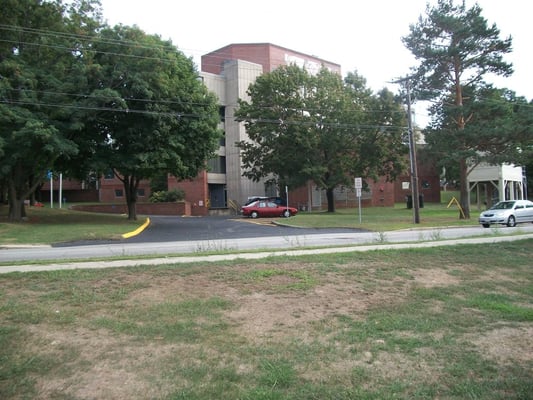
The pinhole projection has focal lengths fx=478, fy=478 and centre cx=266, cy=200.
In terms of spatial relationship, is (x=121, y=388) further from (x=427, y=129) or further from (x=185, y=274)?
(x=427, y=129)

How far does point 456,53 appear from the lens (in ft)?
103

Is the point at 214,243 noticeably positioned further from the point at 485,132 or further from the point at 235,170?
the point at 235,170

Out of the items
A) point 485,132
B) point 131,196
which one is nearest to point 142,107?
point 131,196

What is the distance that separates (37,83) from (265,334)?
83.4 ft

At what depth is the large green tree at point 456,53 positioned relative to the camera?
3133 cm

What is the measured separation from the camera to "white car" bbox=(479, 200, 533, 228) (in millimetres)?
26844

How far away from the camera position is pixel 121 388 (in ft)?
13.9

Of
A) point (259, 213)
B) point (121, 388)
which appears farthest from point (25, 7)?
point (121, 388)

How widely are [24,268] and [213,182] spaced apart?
1788 inches

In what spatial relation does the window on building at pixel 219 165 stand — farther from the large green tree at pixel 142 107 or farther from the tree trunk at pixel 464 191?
the tree trunk at pixel 464 191

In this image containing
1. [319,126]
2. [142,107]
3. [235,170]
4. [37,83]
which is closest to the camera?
[37,83]

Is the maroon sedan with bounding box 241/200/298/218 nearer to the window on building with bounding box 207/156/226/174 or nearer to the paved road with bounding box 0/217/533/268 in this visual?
the paved road with bounding box 0/217/533/268

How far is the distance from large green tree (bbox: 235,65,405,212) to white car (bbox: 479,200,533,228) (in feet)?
49.1

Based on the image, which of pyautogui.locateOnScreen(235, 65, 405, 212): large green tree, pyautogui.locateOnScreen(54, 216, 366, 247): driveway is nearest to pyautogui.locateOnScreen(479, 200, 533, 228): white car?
pyautogui.locateOnScreen(54, 216, 366, 247): driveway
